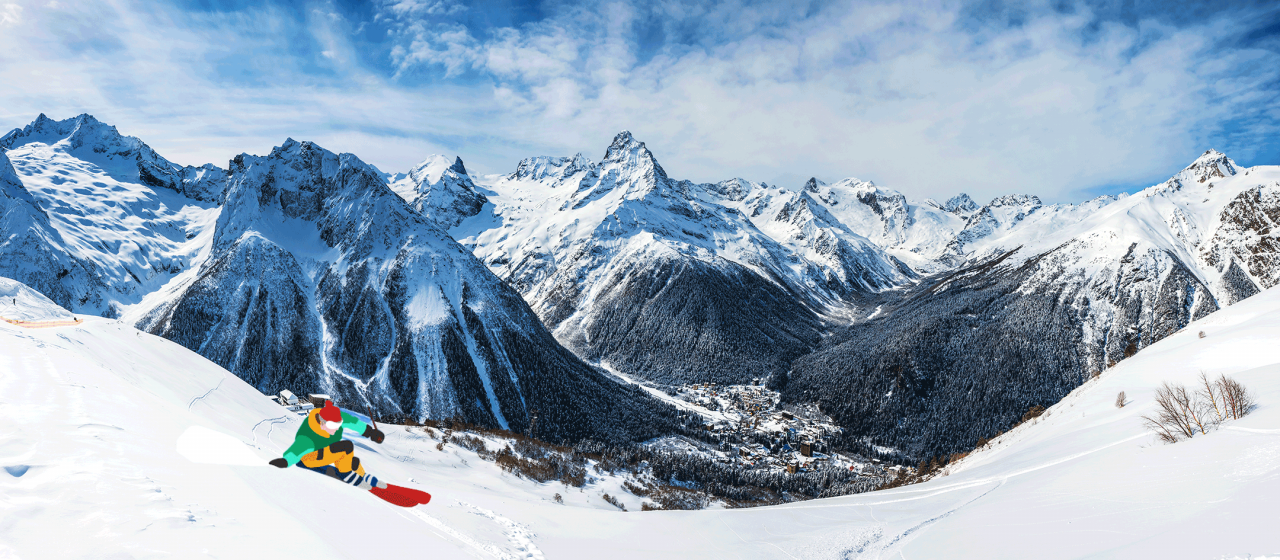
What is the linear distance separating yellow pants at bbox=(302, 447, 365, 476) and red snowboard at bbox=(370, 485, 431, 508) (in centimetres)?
188

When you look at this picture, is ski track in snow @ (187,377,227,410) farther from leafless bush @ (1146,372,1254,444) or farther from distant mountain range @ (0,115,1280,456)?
distant mountain range @ (0,115,1280,456)

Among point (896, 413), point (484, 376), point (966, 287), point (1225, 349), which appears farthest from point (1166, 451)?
point (966, 287)

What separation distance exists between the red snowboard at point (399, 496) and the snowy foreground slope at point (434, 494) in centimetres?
47

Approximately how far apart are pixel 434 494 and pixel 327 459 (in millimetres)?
8483

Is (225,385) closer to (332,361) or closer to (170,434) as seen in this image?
(170,434)

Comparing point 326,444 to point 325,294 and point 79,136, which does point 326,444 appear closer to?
point 325,294

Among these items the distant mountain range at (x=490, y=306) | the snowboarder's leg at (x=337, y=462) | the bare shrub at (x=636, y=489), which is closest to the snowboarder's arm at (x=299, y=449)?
the snowboarder's leg at (x=337, y=462)

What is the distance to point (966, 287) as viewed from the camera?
586 ft

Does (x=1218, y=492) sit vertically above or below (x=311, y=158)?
below

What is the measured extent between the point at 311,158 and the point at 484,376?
281ft

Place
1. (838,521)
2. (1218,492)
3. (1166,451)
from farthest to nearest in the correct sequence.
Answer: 1. (838,521)
2. (1166,451)
3. (1218,492)

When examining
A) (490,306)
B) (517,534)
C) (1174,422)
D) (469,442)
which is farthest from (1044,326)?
(517,534)

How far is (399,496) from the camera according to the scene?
1592 centimetres

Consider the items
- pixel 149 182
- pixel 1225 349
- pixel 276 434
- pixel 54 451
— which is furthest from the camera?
pixel 149 182
